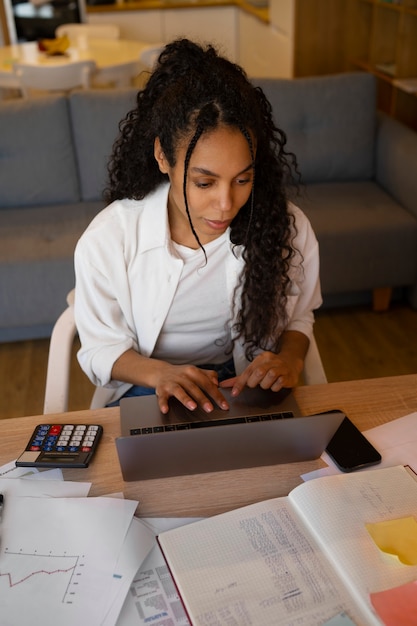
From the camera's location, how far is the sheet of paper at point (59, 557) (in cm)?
75

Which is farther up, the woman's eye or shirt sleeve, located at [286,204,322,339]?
the woman's eye

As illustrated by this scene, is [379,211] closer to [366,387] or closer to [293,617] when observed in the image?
[366,387]

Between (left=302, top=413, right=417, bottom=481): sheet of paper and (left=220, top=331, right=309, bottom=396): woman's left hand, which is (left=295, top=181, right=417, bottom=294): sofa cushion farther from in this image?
(left=302, top=413, right=417, bottom=481): sheet of paper

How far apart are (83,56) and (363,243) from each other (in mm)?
2174

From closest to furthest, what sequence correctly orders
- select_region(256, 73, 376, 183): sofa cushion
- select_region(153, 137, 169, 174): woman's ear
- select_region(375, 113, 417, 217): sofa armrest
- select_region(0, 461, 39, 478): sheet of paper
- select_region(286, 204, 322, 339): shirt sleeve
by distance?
select_region(0, 461, 39, 478): sheet of paper
select_region(153, 137, 169, 174): woman's ear
select_region(286, 204, 322, 339): shirt sleeve
select_region(375, 113, 417, 217): sofa armrest
select_region(256, 73, 376, 183): sofa cushion

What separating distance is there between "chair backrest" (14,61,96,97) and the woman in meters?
2.37

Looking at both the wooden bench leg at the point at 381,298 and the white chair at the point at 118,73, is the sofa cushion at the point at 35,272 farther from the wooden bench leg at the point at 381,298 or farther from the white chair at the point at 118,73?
the white chair at the point at 118,73

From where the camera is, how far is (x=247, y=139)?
1.10 metres

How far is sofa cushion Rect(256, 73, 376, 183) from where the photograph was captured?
9.03 ft

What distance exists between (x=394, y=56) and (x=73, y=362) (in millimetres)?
2877

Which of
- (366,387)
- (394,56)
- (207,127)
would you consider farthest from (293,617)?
(394,56)

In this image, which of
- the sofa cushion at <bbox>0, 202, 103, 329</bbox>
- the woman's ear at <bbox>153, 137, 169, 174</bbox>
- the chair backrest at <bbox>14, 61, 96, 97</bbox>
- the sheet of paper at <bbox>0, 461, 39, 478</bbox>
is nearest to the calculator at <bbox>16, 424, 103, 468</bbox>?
the sheet of paper at <bbox>0, 461, 39, 478</bbox>

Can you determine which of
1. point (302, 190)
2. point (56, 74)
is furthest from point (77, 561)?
point (56, 74)

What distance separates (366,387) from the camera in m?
1.14
